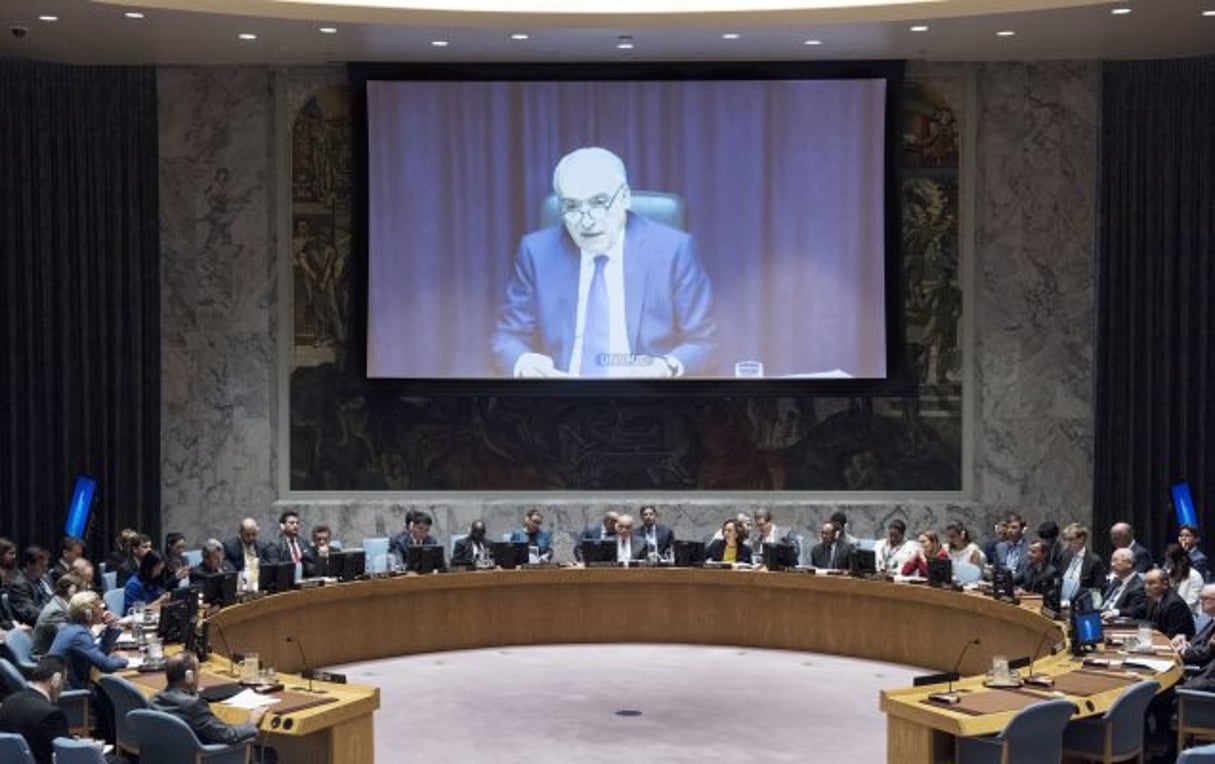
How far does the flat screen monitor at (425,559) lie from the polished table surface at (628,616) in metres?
0.11

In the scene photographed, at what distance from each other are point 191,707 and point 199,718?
69mm

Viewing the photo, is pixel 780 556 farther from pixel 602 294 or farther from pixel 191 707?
pixel 191 707

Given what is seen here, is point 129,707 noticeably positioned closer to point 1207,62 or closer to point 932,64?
point 932,64

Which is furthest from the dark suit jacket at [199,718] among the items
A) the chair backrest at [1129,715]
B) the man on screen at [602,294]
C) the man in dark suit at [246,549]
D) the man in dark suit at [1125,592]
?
the man on screen at [602,294]

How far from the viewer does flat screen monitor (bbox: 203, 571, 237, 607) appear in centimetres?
1261

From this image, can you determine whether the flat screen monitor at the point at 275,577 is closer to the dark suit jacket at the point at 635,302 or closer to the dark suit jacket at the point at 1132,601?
the dark suit jacket at the point at 635,302

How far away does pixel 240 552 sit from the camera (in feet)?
49.4

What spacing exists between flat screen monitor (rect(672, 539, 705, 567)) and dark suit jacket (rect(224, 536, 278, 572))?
3.38 meters

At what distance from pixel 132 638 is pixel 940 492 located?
8777 mm

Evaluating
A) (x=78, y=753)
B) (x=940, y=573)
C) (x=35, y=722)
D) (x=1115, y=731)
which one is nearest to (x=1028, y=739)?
(x=1115, y=731)

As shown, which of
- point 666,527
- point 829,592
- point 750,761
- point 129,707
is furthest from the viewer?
point 666,527

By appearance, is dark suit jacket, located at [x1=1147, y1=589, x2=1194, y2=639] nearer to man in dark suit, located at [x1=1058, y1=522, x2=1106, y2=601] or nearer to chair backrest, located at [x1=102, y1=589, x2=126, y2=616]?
man in dark suit, located at [x1=1058, y1=522, x2=1106, y2=601]

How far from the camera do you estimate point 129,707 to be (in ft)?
31.1

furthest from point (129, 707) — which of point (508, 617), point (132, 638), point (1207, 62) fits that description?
point (1207, 62)
